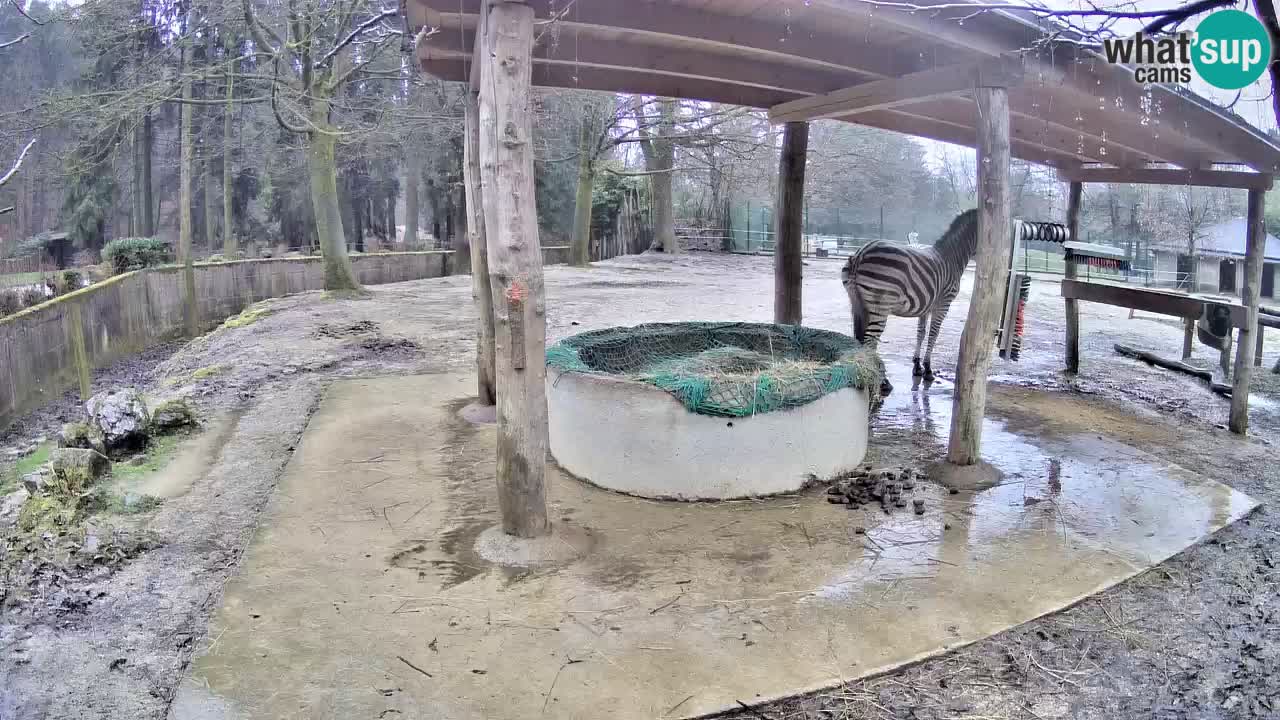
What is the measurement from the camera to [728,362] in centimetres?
586

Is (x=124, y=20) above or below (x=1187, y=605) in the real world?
above

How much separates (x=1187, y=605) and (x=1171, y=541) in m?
0.79

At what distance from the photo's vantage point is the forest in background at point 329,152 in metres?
13.3

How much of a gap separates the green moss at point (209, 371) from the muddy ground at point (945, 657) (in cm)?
4

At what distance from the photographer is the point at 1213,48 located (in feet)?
12.8

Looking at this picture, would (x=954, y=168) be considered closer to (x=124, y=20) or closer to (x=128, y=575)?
(x=124, y=20)

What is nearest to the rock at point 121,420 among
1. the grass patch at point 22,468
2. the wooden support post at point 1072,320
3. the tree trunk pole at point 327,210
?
the grass patch at point 22,468

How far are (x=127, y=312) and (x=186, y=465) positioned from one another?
29.9ft

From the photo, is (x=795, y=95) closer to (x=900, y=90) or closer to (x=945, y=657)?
(x=900, y=90)

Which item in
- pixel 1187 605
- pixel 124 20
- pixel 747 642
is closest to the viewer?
pixel 747 642

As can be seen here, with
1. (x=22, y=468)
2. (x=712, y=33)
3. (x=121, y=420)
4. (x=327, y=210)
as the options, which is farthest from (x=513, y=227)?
(x=327, y=210)

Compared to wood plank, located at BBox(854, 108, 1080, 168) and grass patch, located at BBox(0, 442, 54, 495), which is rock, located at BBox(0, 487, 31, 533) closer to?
grass patch, located at BBox(0, 442, 54, 495)

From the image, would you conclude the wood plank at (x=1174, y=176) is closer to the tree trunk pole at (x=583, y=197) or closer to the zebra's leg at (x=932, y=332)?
the zebra's leg at (x=932, y=332)

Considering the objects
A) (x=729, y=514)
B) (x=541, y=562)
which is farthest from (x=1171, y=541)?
(x=541, y=562)
